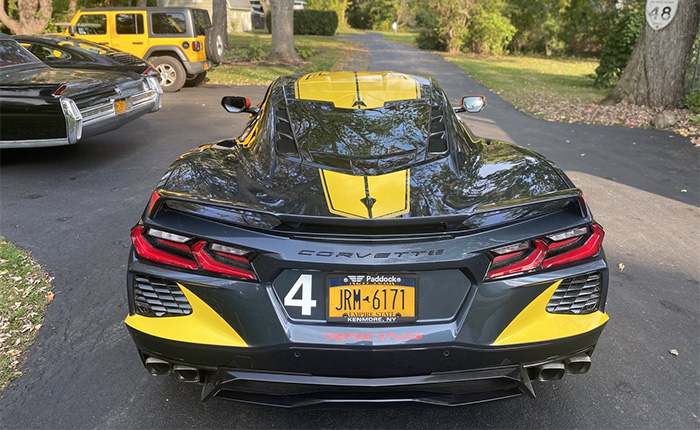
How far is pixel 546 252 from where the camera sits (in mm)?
2301

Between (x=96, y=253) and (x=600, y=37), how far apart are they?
31.1 meters

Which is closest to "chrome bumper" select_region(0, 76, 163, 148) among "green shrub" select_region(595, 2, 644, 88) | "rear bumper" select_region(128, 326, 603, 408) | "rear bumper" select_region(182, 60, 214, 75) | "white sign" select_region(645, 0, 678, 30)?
"rear bumper" select_region(128, 326, 603, 408)

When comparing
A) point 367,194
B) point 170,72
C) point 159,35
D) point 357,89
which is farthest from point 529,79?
point 367,194

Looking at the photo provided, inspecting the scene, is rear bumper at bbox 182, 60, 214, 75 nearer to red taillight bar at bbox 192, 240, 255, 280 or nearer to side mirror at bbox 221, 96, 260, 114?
side mirror at bbox 221, 96, 260, 114

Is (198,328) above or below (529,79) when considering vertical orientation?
below

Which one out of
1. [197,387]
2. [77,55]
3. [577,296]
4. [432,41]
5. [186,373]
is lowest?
[197,387]

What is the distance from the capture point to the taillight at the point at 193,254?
2.24 metres

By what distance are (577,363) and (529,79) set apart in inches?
683

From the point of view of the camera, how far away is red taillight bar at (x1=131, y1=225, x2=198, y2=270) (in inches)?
90.3

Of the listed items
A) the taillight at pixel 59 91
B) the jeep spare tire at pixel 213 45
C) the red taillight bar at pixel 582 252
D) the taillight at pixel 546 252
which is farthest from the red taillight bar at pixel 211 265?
the jeep spare tire at pixel 213 45

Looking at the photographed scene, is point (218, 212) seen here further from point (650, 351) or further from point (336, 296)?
point (650, 351)

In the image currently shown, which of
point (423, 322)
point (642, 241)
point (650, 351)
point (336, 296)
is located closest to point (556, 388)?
point (650, 351)

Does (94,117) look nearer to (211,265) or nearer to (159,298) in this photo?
(159,298)

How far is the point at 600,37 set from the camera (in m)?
29.8
